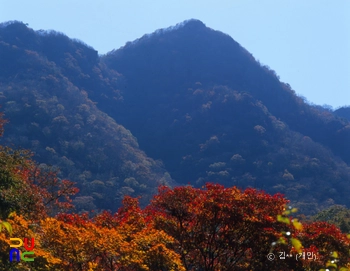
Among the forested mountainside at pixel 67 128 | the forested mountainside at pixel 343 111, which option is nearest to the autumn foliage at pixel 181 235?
the forested mountainside at pixel 67 128

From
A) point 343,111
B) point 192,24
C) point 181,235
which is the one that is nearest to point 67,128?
point 181,235

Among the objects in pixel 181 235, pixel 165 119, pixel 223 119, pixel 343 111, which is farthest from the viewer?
pixel 343 111

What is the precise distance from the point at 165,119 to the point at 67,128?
2895 centimetres

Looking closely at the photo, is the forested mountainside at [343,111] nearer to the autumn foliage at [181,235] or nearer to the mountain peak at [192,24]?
the mountain peak at [192,24]

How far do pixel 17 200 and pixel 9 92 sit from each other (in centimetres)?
6752

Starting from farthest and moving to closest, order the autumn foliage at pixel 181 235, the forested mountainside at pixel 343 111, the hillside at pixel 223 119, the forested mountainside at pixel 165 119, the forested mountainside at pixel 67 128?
the forested mountainside at pixel 343 111 → the hillside at pixel 223 119 → the forested mountainside at pixel 165 119 → the forested mountainside at pixel 67 128 → the autumn foliage at pixel 181 235

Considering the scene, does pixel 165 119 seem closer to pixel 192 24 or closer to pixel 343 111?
pixel 192 24

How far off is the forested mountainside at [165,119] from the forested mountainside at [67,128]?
7.8 inches

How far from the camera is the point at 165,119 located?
96438 millimetres

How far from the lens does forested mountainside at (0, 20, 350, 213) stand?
66250 millimetres

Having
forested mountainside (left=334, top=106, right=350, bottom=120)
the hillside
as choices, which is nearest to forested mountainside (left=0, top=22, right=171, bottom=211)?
the hillside

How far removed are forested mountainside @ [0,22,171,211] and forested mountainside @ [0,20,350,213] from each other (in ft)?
0.65

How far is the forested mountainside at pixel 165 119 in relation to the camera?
66250mm

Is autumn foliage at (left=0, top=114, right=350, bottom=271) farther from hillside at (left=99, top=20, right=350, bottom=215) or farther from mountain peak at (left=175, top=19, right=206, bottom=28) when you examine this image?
mountain peak at (left=175, top=19, right=206, bottom=28)
